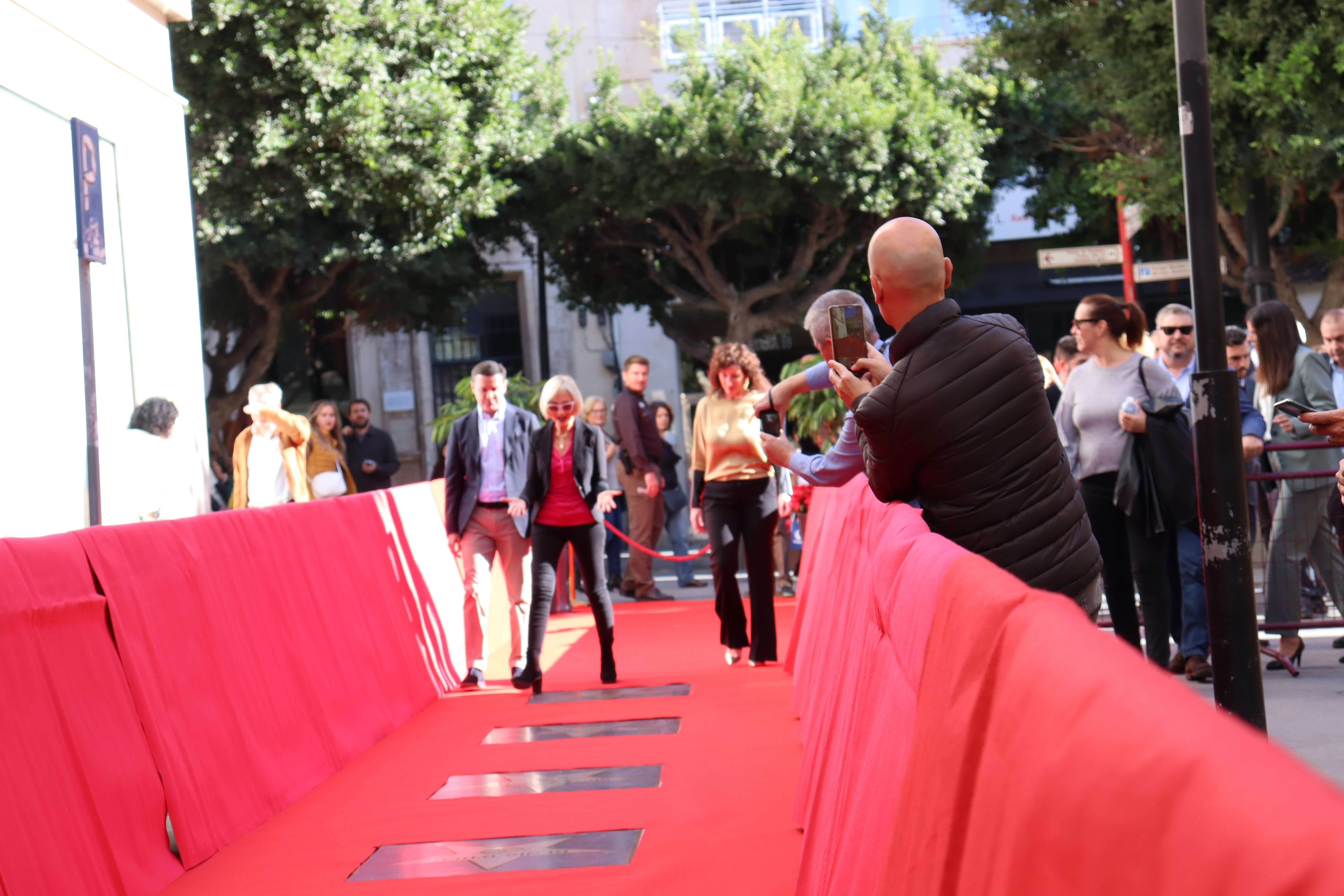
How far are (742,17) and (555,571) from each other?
82.9ft

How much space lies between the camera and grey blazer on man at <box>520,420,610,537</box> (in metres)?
8.46

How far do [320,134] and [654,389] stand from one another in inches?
467

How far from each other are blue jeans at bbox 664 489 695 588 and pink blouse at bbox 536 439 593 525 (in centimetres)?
623

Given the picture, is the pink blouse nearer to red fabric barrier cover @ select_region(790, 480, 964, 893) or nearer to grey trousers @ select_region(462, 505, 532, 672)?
grey trousers @ select_region(462, 505, 532, 672)

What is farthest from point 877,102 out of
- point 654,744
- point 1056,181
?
point 654,744

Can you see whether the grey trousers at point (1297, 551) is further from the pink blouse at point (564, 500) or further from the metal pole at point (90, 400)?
the metal pole at point (90, 400)

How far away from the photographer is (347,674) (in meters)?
6.87

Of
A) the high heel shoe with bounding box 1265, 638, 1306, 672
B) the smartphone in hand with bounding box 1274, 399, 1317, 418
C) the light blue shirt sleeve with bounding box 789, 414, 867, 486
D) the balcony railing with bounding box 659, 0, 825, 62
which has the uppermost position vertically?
the balcony railing with bounding box 659, 0, 825, 62

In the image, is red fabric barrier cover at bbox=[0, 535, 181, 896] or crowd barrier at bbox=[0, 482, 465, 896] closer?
red fabric barrier cover at bbox=[0, 535, 181, 896]

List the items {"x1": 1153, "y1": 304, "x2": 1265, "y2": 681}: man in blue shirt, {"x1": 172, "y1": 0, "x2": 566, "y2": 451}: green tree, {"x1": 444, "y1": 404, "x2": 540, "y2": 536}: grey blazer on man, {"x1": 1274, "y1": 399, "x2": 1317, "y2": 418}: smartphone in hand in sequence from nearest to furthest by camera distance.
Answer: {"x1": 1274, "y1": 399, "x2": 1317, "y2": 418}: smartphone in hand < {"x1": 1153, "y1": 304, "x2": 1265, "y2": 681}: man in blue shirt < {"x1": 444, "y1": 404, "x2": 540, "y2": 536}: grey blazer on man < {"x1": 172, "y1": 0, "x2": 566, "y2": 451}: green tree

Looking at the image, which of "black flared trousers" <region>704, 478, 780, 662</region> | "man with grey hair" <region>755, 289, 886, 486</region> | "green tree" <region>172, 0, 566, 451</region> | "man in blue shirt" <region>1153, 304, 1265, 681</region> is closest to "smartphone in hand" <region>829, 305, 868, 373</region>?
"man with grey hair" <region>755, 289, 886, 486</region>

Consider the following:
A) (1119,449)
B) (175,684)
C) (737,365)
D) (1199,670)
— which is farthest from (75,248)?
(1199,670)

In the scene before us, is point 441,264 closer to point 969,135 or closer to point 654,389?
point 654,389

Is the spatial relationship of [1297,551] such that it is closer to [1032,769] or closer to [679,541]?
[1032,769]
